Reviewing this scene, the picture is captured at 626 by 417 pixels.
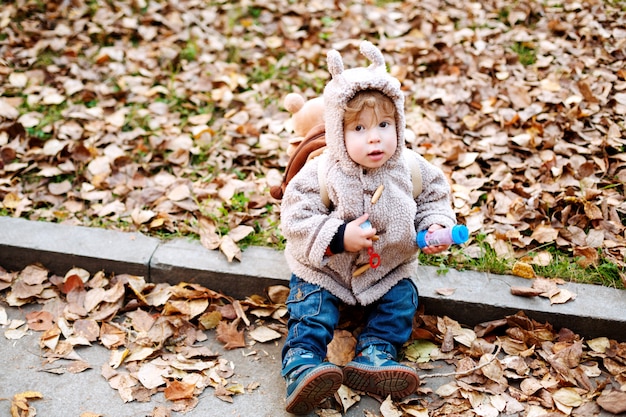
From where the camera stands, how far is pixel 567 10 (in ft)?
15.4

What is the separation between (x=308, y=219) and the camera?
233 cm

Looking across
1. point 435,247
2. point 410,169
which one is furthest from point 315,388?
point 410,169

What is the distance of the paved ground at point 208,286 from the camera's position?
2373mm

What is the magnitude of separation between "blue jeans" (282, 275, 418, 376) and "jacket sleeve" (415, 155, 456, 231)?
0.30m

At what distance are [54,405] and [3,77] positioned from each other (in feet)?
9.11

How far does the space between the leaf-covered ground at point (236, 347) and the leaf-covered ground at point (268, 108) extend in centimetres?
34

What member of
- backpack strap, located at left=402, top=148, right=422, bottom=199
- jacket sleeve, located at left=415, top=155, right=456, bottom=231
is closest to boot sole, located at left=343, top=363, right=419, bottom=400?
jacket sleeve, located at left=415, top=155, right=456, bottom=231

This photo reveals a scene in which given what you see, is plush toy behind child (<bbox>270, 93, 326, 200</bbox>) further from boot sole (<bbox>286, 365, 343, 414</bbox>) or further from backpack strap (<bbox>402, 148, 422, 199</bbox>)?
boot sole (<bbox>286, 365, 343, 414</bbox>)

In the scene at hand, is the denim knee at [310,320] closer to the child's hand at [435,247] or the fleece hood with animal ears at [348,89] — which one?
the child's hand at [435,247]

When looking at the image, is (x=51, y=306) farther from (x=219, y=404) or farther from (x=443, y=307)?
(x=443, y=307)

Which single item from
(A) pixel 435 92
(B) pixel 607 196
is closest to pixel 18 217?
(A) pixel 435 92

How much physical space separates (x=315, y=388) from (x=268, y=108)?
2.24m

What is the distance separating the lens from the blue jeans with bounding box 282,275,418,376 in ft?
7.86

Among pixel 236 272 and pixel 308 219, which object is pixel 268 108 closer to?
pixel 236 272
